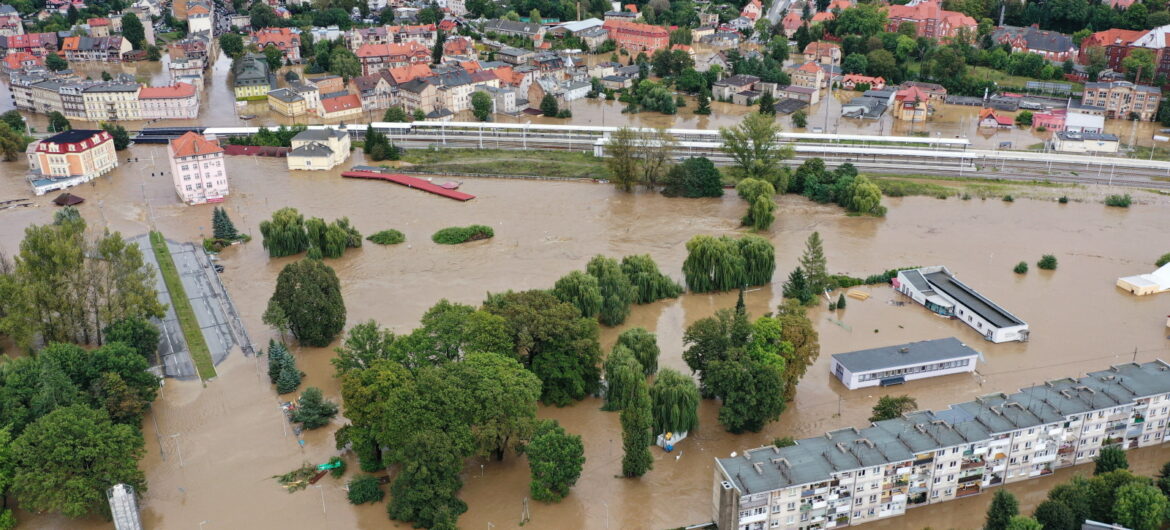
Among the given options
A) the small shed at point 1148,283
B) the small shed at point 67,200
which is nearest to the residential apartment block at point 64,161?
the small shed at point 67,200

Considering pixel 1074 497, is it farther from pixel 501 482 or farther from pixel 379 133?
pixel 379 133

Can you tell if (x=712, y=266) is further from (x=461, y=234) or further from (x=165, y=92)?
(x=165, y=92)

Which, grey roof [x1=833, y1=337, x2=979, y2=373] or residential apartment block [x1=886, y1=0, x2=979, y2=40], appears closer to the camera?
grey roof [x1=833, y1=337, x2=979, y2=373]

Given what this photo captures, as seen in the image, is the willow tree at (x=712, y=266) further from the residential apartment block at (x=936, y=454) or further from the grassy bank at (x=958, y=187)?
the grassy bank at (x=958, y=187)

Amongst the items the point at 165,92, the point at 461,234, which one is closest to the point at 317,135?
the point at 461,234

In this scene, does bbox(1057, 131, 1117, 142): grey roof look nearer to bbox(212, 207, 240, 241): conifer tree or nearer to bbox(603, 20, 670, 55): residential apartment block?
bbox(603, 20, 670, 55): residential apartment block

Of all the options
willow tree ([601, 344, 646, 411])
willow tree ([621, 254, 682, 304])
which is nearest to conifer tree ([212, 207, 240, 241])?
willow tree ([621, 254, 682, 304])

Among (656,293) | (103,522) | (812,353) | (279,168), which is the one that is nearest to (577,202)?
(656,293)
